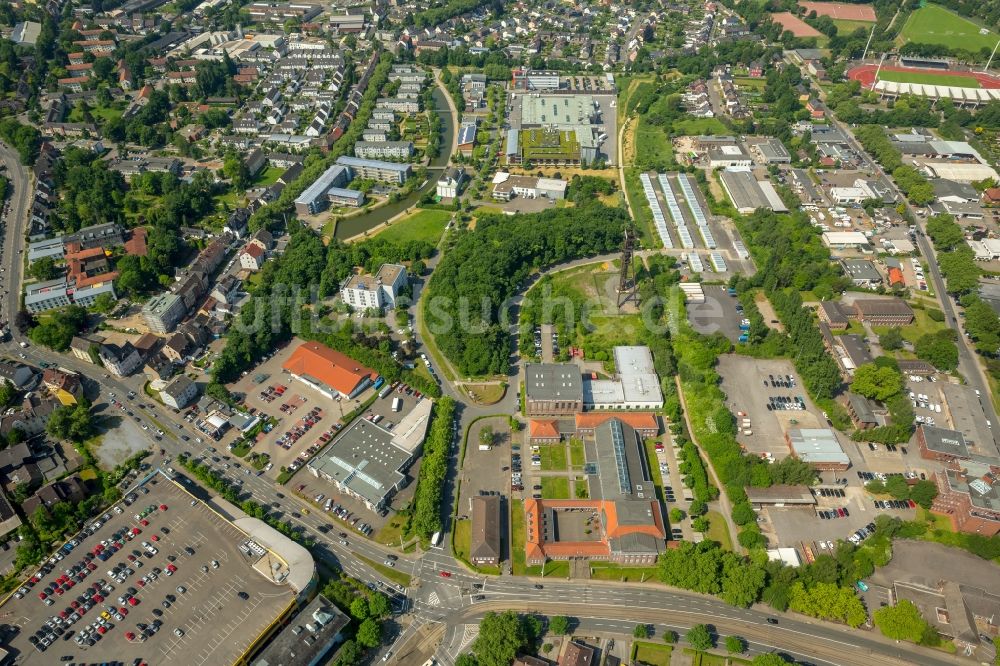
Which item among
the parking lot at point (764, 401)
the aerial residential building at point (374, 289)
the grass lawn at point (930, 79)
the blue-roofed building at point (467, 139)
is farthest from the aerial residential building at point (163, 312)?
the grass lawn at point (930, 79)

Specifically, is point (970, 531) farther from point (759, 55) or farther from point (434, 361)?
point (759, 55)

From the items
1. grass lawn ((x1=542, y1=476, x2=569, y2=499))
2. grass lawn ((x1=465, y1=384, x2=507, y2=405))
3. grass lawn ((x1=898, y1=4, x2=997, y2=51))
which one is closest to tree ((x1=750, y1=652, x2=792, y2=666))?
grass lawn ((x1=542, y1=476, x2=569, y2=499))

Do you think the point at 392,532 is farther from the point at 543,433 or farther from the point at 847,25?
the point at 847,25

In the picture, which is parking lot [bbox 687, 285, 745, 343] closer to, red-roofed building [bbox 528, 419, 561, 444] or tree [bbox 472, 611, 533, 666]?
red-roofed building [bbox 528, 419, 561, 444]

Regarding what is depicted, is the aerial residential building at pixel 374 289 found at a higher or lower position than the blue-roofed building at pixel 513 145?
lower

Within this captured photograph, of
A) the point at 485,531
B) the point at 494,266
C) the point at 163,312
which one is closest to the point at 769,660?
the point at 485,531

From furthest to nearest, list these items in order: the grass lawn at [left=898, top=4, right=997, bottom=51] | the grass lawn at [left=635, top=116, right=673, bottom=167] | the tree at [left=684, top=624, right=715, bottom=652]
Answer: the grass lawn at [left=898, top=4, right=997, bottom=51] → the grass lawn at [left=635, top=116, right=673, bottom=167] → the tree at [left=684, top=624, right=715, bottom=652]

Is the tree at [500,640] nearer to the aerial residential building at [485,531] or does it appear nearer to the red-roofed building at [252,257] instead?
the aerial residential building at [485,531]
